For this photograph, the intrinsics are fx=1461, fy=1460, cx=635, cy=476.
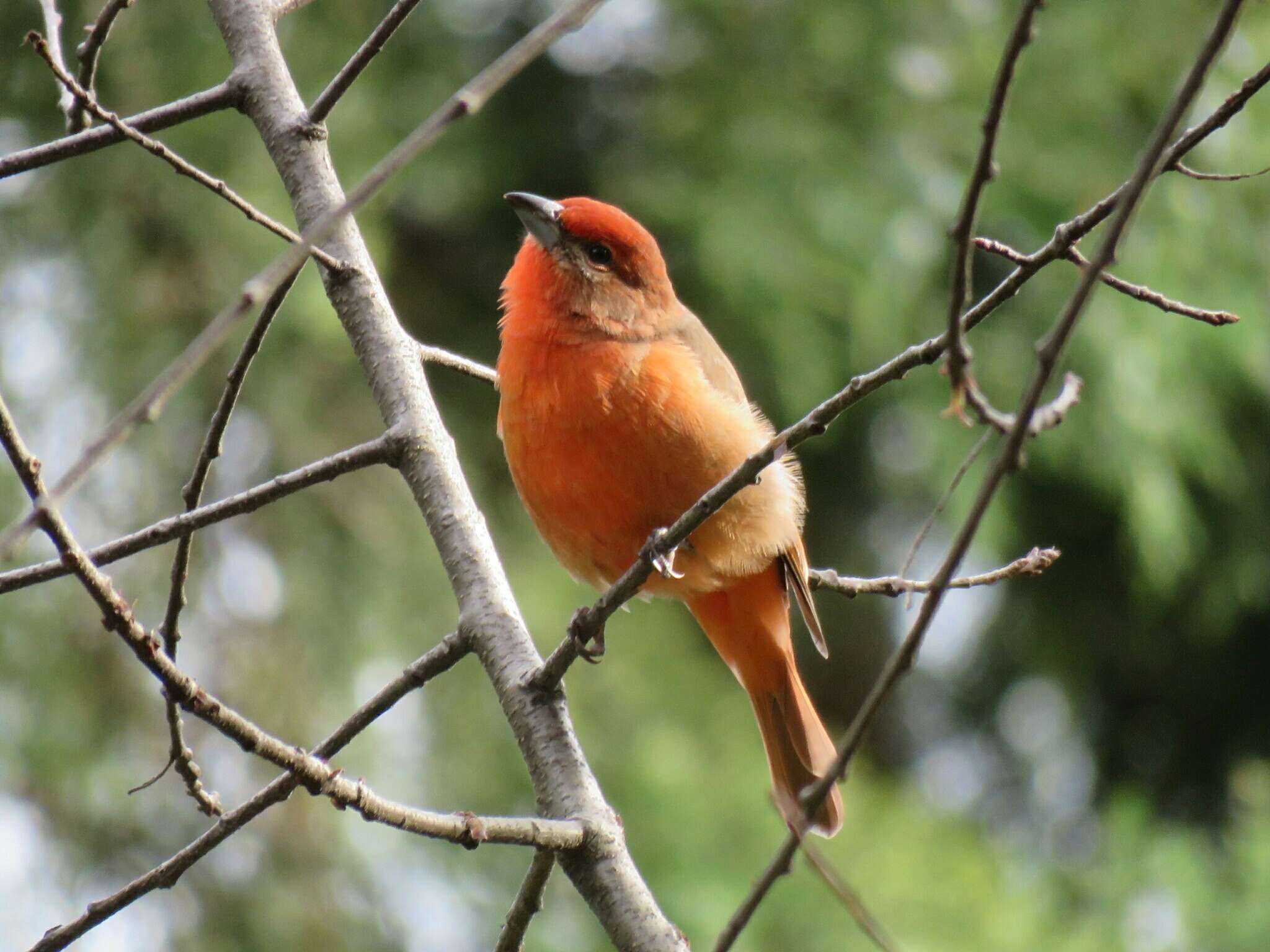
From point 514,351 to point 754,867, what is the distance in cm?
373

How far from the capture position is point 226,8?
2986 millimetres

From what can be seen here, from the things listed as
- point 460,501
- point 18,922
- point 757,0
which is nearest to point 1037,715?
point 757,0

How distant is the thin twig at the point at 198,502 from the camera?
2.64 m

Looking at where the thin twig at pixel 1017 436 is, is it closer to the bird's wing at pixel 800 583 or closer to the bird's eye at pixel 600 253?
the bird's wing at pixel 800 583

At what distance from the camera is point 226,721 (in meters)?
2.02

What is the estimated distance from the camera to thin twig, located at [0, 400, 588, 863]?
1944 millimetres

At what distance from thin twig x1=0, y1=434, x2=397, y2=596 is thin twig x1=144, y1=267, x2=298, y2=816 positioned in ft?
0.88

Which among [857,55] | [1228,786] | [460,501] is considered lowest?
[460,501]

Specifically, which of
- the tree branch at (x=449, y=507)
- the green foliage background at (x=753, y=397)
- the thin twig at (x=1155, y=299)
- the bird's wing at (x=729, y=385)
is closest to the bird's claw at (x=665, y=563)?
the tree branch at (x=449, y=507)

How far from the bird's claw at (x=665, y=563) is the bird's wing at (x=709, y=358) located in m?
0.51

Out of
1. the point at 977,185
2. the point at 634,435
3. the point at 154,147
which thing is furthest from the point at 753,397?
the point at 977,185

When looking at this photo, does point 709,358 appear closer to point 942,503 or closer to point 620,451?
point 620,451

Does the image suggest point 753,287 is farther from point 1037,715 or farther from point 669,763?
point 1037,715

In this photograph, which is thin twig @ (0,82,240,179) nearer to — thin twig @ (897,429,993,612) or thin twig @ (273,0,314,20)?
thin twig @ (273,0,314,20)
